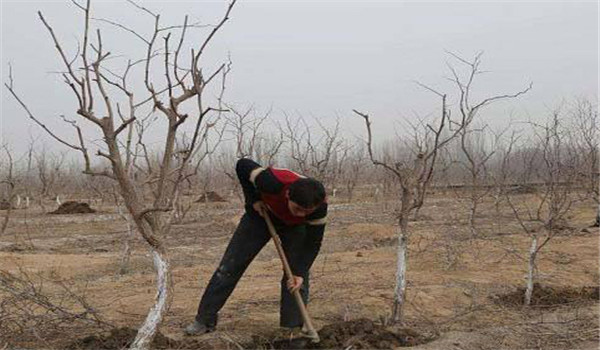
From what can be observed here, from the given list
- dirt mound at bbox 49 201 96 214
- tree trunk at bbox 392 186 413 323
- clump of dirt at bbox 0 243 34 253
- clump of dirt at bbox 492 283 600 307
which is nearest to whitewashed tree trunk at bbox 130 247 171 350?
tree trunk at bbox 392 186 413 323

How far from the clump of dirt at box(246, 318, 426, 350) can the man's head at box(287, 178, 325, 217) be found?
917 millimetres

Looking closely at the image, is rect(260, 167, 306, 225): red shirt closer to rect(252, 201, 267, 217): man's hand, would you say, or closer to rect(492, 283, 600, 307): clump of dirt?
rect(252, 201, 267, 217): man's hand

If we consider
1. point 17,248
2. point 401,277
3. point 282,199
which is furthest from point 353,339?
point 17,248

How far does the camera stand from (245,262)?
3787 millimetres

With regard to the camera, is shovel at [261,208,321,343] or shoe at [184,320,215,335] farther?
shoe at [184,320,215,335]

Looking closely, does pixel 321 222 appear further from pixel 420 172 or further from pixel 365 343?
pixel 420 172

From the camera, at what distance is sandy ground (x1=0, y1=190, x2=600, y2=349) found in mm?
3986

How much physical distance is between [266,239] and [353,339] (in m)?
0.89

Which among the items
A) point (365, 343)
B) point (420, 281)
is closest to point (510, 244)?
point (420, 281)

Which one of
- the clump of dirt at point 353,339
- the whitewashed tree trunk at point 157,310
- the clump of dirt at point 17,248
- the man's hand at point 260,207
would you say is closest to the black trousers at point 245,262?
the man's hand at point 260,207

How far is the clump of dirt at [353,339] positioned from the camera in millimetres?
3525

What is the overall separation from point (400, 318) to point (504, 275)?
2.60 metres

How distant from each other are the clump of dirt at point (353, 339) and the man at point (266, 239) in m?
0.22

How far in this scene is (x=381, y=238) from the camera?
401 inches
